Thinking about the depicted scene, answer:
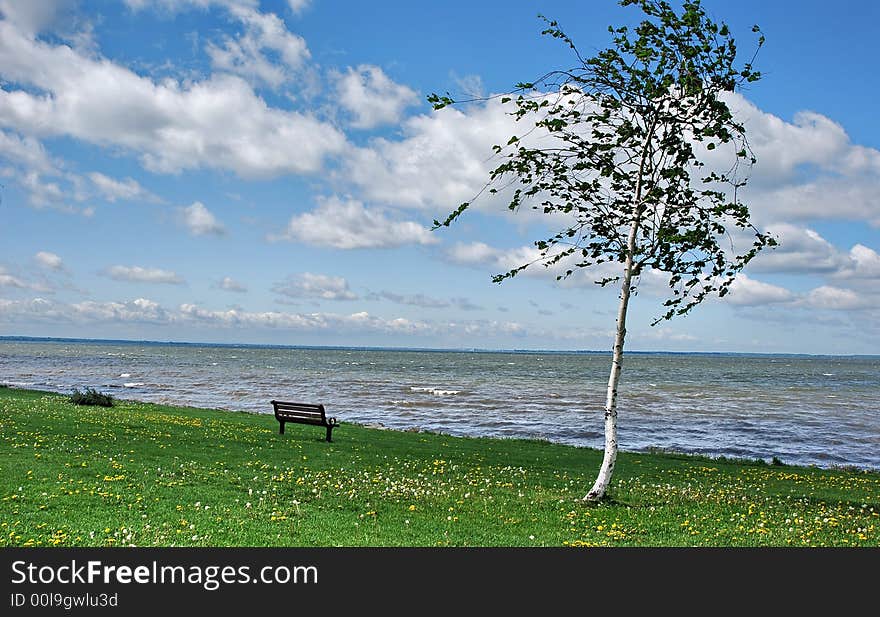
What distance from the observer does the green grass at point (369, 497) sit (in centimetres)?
1059

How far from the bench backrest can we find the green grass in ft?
5.73

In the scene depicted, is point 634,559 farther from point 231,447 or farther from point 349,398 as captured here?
point 349,398

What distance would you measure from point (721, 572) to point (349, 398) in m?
57.8

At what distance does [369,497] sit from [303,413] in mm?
13496

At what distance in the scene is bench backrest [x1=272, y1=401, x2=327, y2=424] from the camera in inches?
1018

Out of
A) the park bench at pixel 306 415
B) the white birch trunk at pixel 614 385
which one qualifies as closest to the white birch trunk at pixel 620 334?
the white birch trunk at pixel 614 385

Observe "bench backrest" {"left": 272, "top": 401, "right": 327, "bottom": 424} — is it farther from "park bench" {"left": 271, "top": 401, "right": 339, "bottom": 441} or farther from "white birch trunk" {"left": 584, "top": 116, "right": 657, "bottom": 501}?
"white birch trunk" {"left": 584, "top": 116, "right": 657, "bottom": 501}

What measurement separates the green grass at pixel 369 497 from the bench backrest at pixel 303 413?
1748 millimetres

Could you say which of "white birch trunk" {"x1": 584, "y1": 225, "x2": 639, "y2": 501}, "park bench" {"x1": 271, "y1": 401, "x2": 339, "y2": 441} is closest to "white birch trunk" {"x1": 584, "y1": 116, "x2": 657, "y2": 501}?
"white birch trunk" {"x1": 584, "y1": 225, "x2": 639, "y2": 501}

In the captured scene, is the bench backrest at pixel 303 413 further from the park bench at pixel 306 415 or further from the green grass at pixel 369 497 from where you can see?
the green grass at pixel 369 497

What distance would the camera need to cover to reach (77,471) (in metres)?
14.7

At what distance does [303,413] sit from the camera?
2655cm

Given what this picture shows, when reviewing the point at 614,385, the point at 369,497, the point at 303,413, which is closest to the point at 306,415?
the point at 303,413

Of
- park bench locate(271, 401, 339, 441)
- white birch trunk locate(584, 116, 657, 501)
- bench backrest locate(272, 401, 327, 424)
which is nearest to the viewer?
white birch trunk locate(584, 116, 657, 501)
